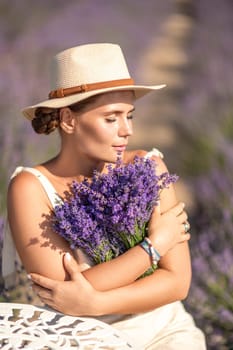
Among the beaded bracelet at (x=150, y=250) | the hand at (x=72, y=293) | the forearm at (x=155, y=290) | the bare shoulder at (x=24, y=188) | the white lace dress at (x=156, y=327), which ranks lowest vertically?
the white lace dress at (x=156, y=327)

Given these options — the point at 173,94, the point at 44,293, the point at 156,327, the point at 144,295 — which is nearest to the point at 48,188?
the point at 44,293

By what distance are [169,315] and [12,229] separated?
56 cm

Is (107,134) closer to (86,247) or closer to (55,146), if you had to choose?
(86,247)

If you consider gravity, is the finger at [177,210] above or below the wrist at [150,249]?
above

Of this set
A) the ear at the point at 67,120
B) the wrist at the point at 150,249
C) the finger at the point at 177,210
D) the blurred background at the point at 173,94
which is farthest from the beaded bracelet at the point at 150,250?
the blurred background at the point at 173,94

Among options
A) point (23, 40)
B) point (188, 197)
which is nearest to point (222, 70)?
point (188, 197)

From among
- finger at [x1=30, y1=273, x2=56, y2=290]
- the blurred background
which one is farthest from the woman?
the blurred background

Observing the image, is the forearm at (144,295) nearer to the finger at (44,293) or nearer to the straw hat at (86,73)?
the finger at (44,293)

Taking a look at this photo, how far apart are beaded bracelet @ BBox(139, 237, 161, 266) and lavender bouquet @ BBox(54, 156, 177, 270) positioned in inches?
1.5

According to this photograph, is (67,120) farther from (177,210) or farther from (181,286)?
(181,286)

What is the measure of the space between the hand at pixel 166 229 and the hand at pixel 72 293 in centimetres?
24

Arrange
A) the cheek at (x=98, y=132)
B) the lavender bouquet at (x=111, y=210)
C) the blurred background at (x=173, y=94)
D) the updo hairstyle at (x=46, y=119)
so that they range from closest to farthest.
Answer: the lavender bouquet at (x=111, y=210) → the cheek at (x=98, y=132) → the updo hairstyle at (x=46, y=119) → the blurred background at (x=173, y=94)

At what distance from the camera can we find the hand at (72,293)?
2.29 metres

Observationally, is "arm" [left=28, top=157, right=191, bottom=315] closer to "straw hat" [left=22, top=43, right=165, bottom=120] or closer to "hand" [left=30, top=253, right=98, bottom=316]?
"hand" [left=30, top=253, right=98, bottom=316]
